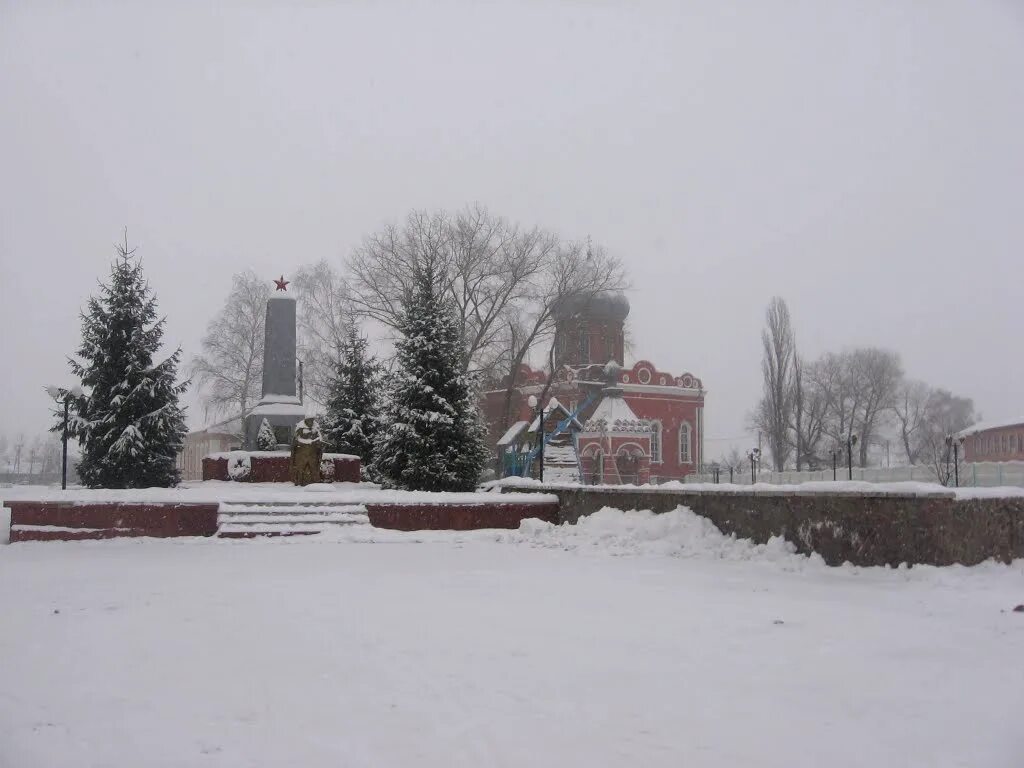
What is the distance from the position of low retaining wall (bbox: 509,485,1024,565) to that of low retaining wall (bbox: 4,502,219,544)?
8.36 metres

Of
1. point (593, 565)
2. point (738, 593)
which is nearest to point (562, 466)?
point (593, 565)

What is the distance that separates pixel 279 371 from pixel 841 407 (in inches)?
1729

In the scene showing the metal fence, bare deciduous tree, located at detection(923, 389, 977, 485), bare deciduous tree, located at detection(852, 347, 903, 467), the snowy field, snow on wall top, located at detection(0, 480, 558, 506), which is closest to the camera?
the snowy field

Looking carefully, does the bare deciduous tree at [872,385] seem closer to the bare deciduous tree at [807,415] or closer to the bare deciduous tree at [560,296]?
the bare deciduous tree at [807,415]

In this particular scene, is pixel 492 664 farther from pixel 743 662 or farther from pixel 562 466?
pixel 562 466

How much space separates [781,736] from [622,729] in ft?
2.30

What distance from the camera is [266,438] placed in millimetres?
22781

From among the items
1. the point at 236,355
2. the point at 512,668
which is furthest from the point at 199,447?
the point at 512,668

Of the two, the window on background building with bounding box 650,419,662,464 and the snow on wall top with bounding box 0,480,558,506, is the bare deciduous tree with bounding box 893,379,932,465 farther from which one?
the snow on wall top with bounding box 0,480,558,506

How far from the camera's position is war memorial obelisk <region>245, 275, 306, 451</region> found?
2303 cm

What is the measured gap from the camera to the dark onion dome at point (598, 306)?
33875 millimetres

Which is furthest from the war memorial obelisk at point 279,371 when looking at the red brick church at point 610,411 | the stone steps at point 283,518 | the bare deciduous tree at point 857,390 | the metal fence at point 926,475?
the bare deciduous tree at point 857,390

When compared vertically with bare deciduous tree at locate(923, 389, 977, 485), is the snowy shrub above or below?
below

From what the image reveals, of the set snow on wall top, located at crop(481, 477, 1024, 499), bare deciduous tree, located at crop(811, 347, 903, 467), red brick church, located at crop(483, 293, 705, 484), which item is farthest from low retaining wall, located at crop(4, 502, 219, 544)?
bare deciduous tree, located at crop(811, 347, 903, 467)
